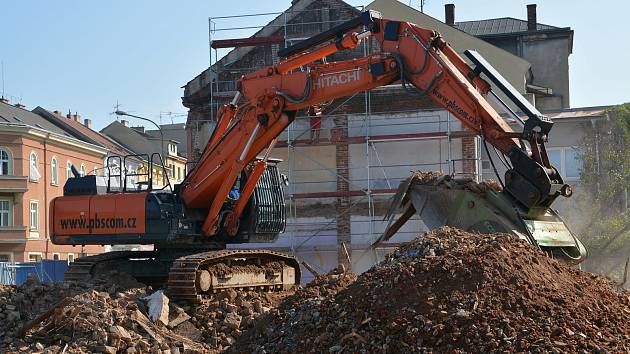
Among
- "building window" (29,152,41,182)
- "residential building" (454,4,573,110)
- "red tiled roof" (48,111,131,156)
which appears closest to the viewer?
"residential building" (454,4,573,110)

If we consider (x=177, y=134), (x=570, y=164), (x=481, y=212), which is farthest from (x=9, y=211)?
(x=481, y=212)

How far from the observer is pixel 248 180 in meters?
15.7

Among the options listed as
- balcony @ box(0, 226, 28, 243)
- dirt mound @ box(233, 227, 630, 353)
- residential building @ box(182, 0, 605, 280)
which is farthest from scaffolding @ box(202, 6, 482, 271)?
balcony @ box(0, 226, 28, 243)

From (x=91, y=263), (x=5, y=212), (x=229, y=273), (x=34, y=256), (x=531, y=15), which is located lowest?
(x=34, y=256)

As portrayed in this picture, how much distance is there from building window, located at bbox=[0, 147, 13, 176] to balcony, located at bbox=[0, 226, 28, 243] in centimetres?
303

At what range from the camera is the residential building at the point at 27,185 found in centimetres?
4844

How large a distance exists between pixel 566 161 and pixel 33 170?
1151 inches

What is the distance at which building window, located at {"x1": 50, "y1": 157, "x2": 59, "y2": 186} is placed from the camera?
172ft

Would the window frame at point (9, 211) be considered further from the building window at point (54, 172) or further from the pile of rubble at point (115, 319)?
the pile of rubble at point (115, 319)

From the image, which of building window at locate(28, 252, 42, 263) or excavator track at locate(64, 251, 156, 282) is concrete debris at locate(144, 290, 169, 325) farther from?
building window at locate(28, 252, 42, 263)

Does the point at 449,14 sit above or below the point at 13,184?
above

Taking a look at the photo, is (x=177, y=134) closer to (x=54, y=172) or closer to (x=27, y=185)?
(x=54, y=172)

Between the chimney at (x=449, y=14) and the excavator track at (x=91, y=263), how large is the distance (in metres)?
29.7

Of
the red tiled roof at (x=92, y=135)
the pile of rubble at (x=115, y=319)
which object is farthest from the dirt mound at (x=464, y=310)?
the red tiled roof at (x=92, y=135)
